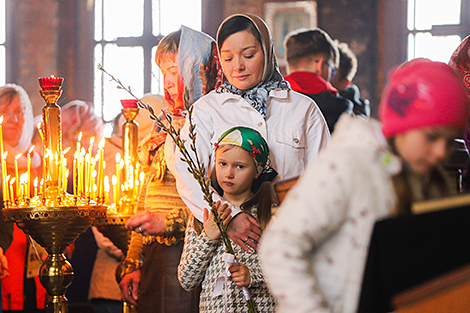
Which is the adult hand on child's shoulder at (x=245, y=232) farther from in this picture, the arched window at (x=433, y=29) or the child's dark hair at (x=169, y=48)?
the arched window at (x=433, y=29)

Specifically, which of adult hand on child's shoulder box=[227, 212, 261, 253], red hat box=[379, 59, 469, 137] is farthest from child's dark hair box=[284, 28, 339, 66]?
red hat box=[379, 59, 469, 137]

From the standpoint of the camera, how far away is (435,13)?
10641mm

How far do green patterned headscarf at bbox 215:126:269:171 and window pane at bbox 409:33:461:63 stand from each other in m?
8.66

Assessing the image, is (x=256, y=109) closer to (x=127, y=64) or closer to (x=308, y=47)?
(x=308, y=47)

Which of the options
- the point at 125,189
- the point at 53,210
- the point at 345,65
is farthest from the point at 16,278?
the point at 345,65

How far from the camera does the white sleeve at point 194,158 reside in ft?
8.10

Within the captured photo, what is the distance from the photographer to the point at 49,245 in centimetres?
305

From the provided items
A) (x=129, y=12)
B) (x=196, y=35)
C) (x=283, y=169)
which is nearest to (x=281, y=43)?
(x=129, y=12)

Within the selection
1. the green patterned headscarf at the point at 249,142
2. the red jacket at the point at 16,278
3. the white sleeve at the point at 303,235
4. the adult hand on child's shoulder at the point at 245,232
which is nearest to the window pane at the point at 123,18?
the red jacket at the point at 16,278

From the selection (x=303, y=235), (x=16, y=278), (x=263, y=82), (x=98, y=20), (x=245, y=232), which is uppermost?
(x=98, y=20)

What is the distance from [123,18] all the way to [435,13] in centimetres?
497

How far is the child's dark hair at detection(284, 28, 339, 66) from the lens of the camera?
15.9 ft

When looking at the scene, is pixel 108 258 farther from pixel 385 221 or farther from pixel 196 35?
pixel 385 221

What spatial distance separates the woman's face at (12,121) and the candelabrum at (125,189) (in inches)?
96.4
